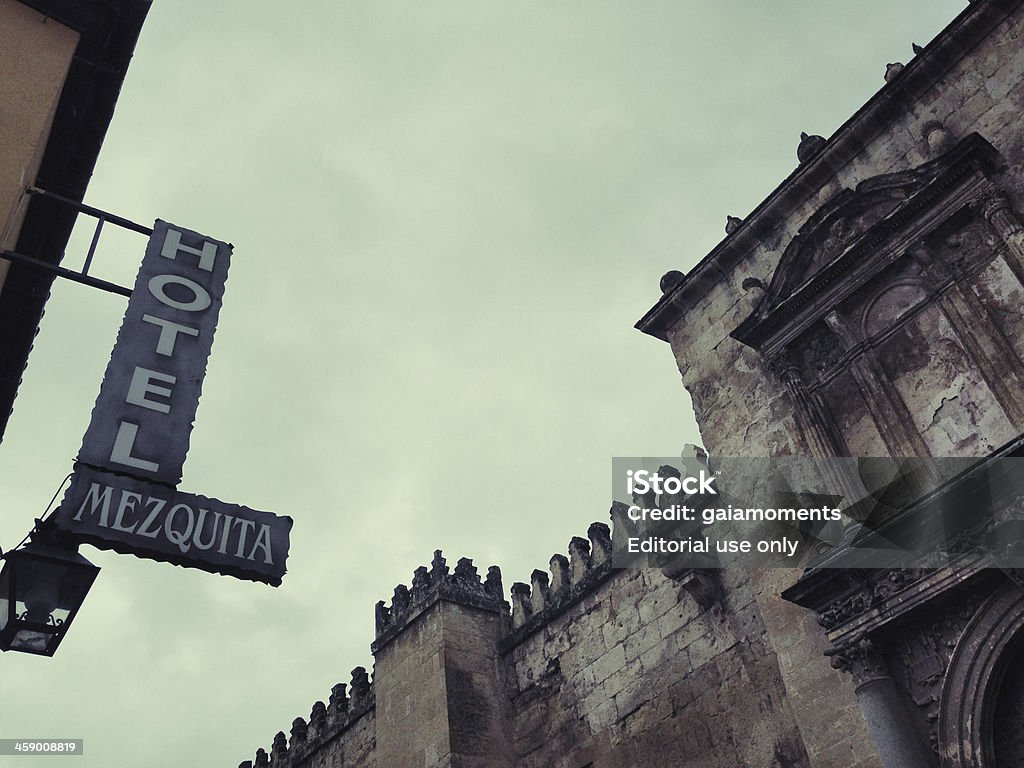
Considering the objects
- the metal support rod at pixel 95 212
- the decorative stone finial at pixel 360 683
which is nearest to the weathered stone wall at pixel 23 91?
the metal support rod at pixel 95 212

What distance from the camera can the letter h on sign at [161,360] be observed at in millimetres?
6090

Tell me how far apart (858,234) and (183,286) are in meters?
6.63

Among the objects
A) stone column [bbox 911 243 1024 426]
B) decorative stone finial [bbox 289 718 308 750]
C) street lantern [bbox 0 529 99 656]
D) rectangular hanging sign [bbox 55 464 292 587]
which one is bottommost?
street lantern [bbox 0 529 99 656]

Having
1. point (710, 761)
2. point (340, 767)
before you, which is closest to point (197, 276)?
point (710, 761)

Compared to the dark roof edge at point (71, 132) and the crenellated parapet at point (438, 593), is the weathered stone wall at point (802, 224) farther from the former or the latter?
the dark roof edge at point (71, 132)

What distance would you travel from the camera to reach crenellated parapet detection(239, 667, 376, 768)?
15.1 meters

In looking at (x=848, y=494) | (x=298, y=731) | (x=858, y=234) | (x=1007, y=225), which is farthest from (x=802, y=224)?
(x=298, y=731)

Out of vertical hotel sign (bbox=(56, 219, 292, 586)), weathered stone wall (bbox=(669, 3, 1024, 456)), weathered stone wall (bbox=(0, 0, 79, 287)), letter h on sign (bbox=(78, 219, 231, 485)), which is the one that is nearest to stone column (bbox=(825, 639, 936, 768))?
weathered stone wall (bbox=(669, 3, 1024, 456))

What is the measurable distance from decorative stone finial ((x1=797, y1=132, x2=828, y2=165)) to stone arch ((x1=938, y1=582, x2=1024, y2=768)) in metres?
5.19

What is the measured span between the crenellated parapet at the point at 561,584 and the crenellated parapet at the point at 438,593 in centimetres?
45

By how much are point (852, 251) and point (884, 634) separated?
3778 millimetres

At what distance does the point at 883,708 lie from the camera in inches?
266

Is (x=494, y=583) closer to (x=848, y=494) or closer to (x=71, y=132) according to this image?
(x=848, y=494)

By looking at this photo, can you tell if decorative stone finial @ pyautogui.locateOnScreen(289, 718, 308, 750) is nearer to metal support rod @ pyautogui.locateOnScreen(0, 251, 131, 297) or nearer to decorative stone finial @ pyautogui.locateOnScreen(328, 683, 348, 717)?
decorative stone finial @ pyautogui.locateOnScreen(328, 683, 348, 717)
